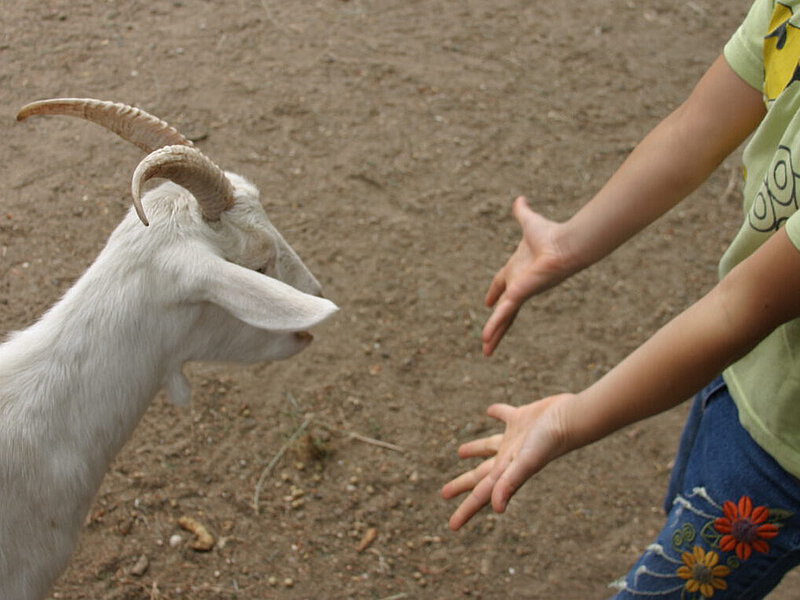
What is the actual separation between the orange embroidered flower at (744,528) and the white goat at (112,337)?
99cm

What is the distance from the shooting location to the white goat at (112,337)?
196 centimetres

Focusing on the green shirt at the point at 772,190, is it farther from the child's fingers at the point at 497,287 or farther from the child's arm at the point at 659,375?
the child's fingers at the point at 497,287

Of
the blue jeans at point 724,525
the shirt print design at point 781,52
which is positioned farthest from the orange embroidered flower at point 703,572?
the shirt print design at point 781,52

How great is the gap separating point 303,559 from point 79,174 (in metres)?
2.00

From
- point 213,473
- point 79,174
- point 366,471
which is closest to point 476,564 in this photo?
point 366,471

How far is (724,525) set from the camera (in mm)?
1979

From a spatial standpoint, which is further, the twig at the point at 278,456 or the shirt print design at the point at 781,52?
the twig at the point at 278,456

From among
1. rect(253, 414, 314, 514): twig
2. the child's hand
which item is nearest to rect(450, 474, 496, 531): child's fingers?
the child's hand

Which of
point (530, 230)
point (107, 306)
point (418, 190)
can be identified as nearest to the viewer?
point (107, 306)

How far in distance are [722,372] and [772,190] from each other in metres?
0.45

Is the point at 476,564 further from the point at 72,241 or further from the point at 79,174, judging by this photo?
the point at 79,174

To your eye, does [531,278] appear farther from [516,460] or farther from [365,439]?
[365,439]

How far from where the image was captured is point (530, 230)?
2549 mm

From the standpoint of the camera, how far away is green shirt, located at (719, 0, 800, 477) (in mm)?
1730
